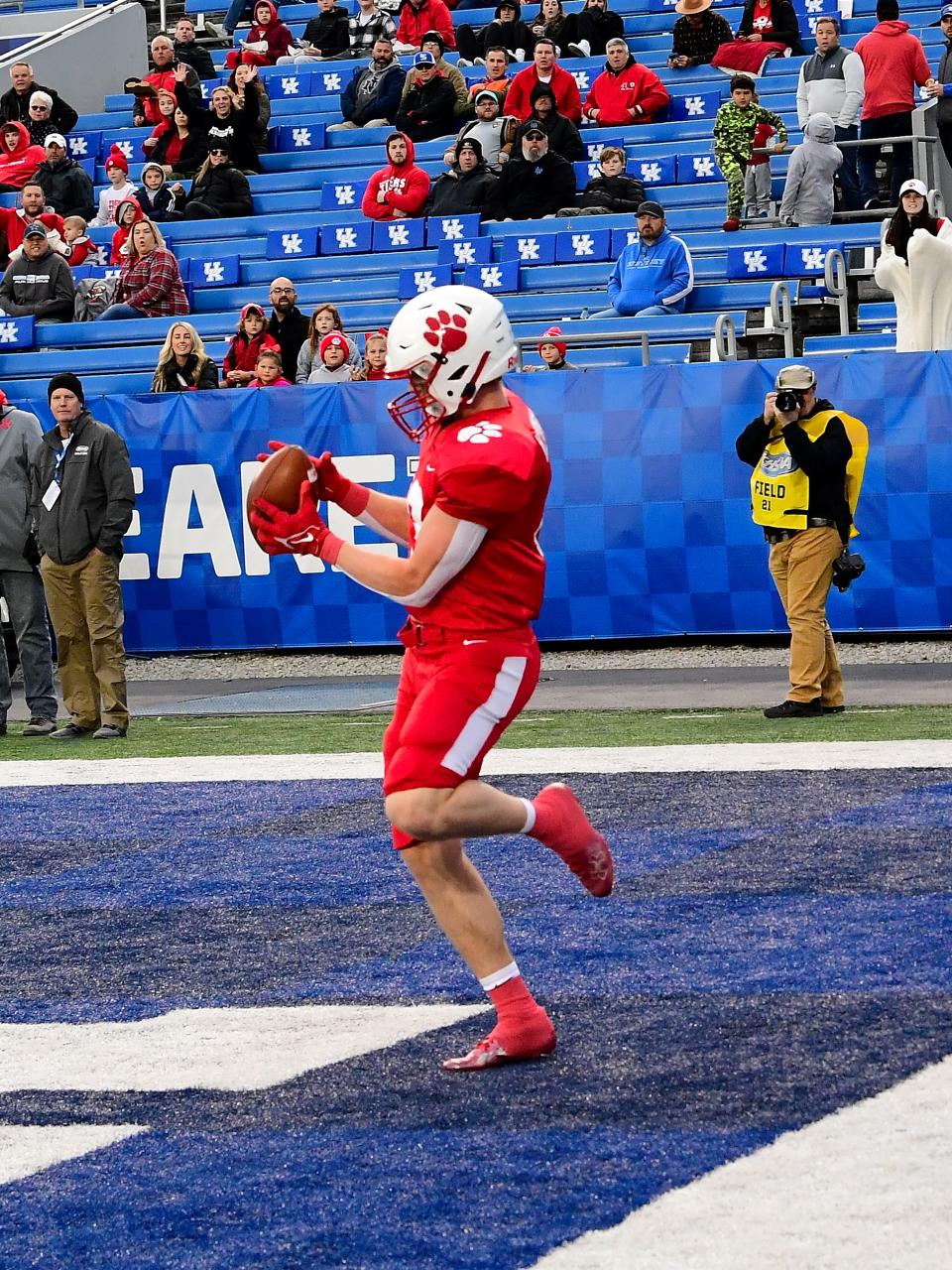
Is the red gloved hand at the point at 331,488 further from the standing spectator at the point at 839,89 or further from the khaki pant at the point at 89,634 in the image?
the standing spectator at the point at 839,89

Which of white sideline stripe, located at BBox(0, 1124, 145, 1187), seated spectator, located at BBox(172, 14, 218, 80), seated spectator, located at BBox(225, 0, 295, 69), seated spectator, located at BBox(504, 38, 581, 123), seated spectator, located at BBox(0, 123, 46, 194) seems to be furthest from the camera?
seated spectator, located at BBox(225, 0, 295, 69)

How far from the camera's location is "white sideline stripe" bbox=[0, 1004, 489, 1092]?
4719mm

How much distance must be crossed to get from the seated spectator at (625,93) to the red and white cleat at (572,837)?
15.7 m

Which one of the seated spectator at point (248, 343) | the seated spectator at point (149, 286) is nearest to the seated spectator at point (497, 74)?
the seated spectator at point (149, 286)

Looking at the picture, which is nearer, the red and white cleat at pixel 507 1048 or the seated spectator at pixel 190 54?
the red and white cleat at pixel 507 1048

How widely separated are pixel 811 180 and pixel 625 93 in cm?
342

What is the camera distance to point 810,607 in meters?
10.8

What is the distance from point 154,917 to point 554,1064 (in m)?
2.44

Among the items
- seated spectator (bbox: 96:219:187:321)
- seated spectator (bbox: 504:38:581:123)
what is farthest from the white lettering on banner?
seated spectator (bbox: 504:38:581:123)

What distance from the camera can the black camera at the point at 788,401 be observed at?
10.8 meters

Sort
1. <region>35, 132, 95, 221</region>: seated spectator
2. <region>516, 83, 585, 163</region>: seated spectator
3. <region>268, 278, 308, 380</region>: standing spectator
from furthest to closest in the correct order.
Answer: <region>35, 132, 95, 221</region>: seated spectator, <region>516, 83, 585, 163</region>: seated spectator, <region>268, 278, 308, 380</region>: standing spectator

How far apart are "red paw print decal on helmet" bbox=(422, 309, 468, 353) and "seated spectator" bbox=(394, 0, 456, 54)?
1820 centimetres

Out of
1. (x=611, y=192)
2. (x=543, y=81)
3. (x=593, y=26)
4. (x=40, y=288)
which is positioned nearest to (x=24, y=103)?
(x=40, y=288)

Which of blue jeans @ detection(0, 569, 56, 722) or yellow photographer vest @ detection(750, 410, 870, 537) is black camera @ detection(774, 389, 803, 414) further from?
blue jeans @ detection(0, 569, 56, 722)
